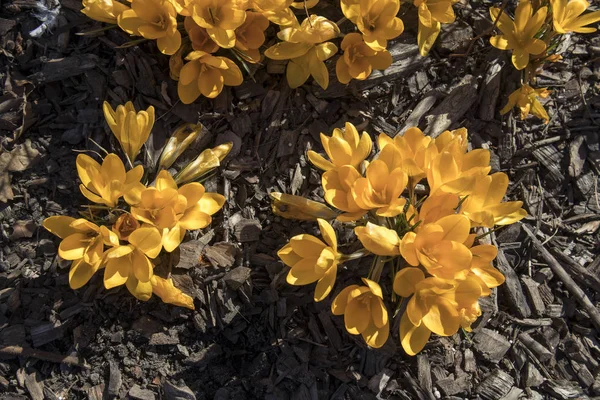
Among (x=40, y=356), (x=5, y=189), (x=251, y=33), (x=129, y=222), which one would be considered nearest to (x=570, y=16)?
(x=251, y=33)

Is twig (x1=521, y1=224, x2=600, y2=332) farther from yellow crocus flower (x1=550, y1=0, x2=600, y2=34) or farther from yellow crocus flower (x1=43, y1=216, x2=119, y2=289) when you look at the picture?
yellow crocus flower (x1=43, y1=216, x2=119, y2=289)

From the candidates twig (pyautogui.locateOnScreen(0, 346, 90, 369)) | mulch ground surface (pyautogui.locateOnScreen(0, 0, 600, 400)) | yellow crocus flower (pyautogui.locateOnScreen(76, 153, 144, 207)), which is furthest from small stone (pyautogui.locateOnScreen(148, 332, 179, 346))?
yellow crocus flower (pyautogui.locateOnScreen(76, 153, 144, 207))

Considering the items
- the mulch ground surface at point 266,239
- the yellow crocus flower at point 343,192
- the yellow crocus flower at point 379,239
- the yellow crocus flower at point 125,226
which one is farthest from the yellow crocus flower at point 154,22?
the yellow crocus flower at point 379,239

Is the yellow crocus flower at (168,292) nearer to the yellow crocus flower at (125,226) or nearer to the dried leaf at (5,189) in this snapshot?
the yellow crocus flower at (125,226)

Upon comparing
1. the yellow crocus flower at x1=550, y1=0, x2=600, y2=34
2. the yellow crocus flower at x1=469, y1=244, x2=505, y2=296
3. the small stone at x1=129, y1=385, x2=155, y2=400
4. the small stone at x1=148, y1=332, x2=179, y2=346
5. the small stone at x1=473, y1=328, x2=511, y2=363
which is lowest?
the small stone at x1=129, y1=385, x2=155, y2=400

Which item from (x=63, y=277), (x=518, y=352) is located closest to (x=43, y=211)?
(x=63, y=277)

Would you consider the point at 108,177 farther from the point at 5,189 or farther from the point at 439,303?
the point at 439,303
